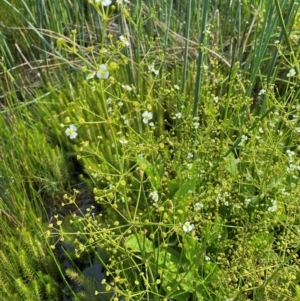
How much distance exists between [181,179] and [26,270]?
2.16ft

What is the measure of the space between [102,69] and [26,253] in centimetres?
99

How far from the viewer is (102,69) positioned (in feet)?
3.13

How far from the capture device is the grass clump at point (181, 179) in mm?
1212

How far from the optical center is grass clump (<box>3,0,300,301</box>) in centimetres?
121

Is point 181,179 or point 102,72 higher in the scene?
point 102,72

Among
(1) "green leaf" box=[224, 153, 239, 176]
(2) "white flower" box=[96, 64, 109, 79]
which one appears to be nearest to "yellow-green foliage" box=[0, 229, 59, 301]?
(1) "green leaf" box=[224, 153, 239, 176]

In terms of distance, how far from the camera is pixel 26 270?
5.33 ft

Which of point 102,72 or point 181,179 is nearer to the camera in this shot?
point 102,72

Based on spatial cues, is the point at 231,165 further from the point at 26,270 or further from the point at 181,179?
the point at 26,270

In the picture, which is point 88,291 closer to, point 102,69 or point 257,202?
point 257,202

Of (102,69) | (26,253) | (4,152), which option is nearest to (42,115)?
(4,152)

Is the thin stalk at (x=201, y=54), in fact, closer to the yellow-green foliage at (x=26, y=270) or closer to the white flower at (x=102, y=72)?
Answer: the white flower at (x=102, y=72)

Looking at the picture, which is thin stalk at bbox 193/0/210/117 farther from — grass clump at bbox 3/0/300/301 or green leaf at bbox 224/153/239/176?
green leaf at bbox 224/153/239/176

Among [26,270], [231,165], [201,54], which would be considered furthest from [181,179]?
[26,270]
